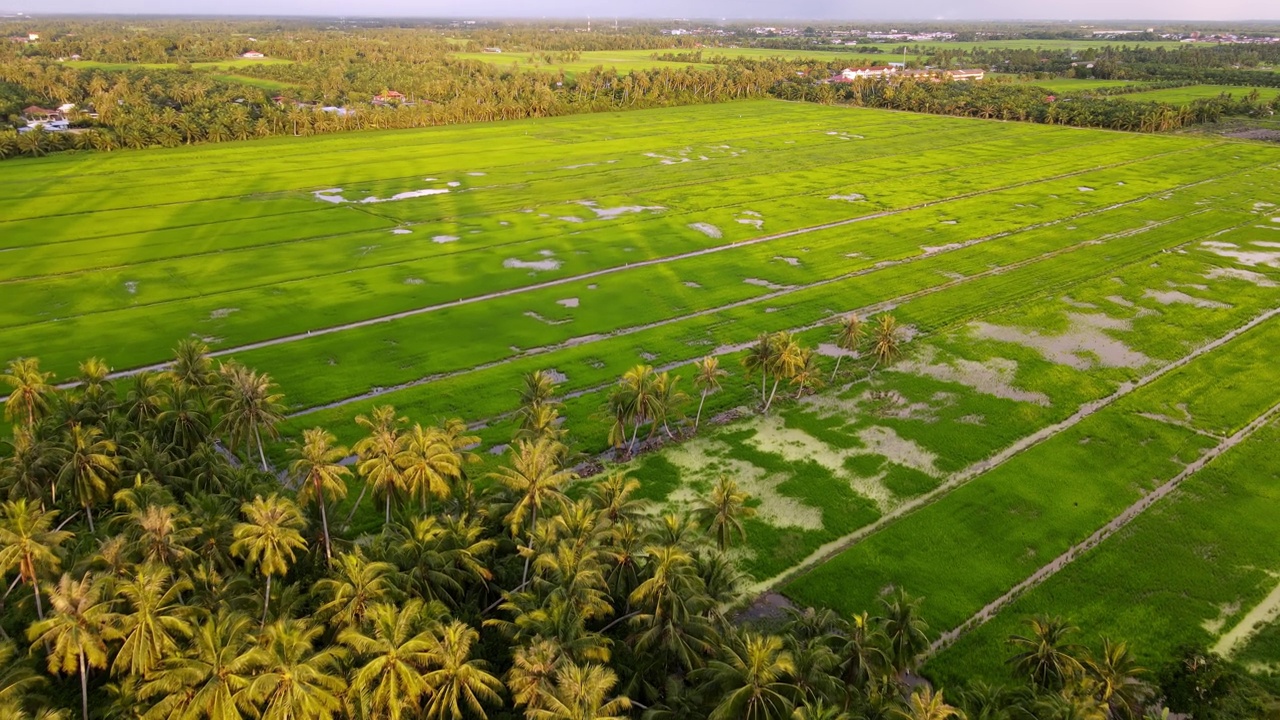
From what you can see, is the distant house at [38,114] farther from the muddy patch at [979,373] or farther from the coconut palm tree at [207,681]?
the muddy patch at [979,373]

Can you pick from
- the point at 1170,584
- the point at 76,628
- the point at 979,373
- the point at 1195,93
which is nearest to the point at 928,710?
the point at 1170,584

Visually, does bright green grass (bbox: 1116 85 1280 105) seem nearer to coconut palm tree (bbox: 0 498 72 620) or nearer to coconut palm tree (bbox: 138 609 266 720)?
coconut palm tree (bbox: 138 609 266 720)

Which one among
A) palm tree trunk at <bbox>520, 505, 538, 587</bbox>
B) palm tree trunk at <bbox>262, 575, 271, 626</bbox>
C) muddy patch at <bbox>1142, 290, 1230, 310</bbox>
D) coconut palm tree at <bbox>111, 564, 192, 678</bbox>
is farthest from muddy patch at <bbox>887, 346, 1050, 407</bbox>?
coconut palm tree at <bbox>111, 564, 192, 678</bbox>

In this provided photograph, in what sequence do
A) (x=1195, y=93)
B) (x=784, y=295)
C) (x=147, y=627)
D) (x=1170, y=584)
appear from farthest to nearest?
(x=1195, y=93) → (x=784, y=295) → (x=1170, y=584) → (x=147, y=627)

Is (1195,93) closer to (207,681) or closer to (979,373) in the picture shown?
(979,373)

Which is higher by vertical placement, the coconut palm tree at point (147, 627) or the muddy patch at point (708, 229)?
the muddy patch at point (708, 229)

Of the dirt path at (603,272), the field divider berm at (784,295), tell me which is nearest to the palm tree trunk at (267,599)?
the field divider berm at (784,295)

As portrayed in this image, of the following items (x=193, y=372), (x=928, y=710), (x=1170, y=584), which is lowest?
(x=1170, y=584)
